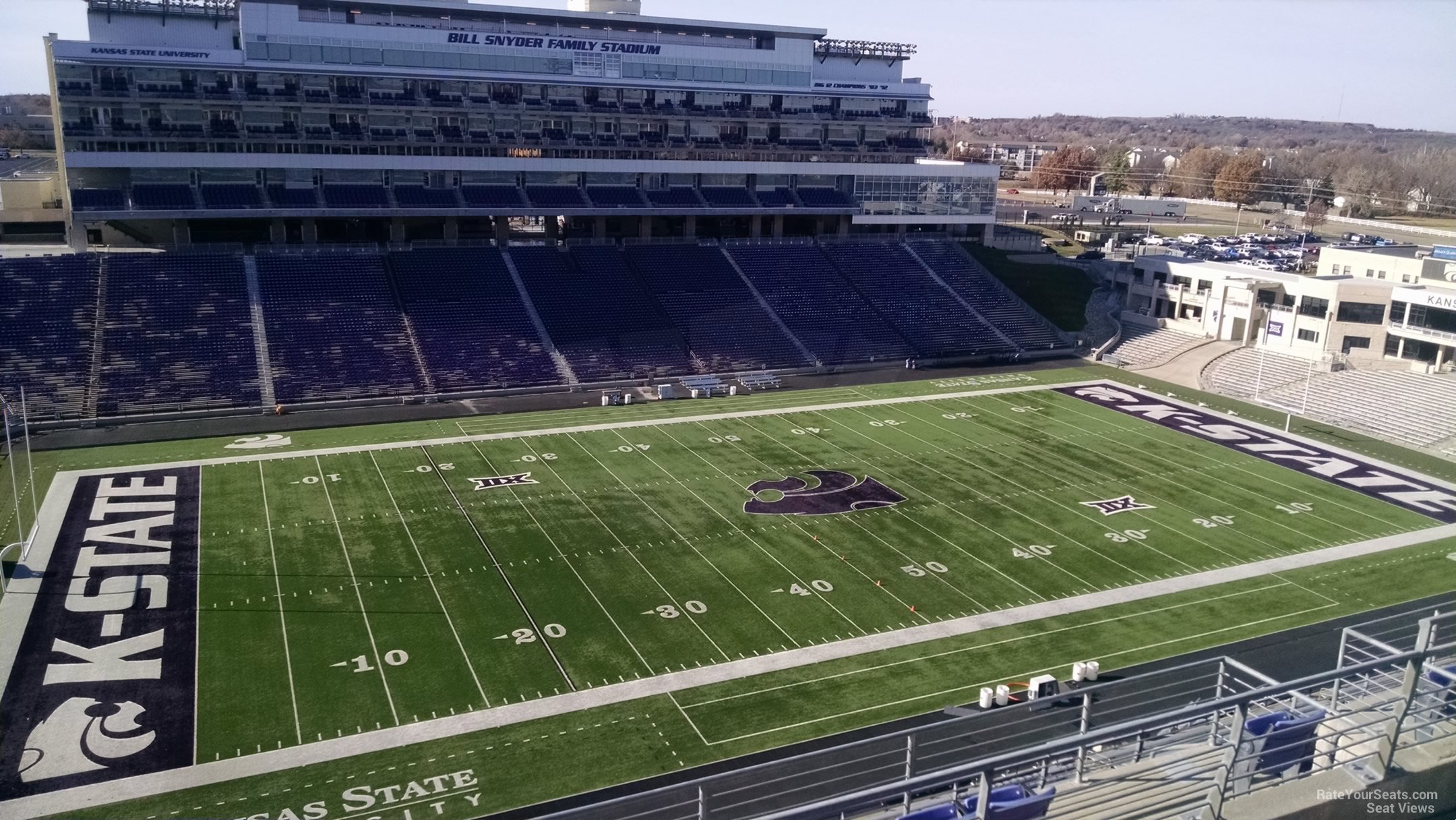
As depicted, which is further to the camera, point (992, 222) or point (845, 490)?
point (992, 222)

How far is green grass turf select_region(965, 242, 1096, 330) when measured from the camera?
6112cm

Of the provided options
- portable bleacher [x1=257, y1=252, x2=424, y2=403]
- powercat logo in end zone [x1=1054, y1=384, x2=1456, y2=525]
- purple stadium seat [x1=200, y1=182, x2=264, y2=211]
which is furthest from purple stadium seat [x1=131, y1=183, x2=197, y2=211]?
powercat logo in end zone [x1=1054, y1=384, x2=1456, y2=525]

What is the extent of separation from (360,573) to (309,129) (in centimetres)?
3417

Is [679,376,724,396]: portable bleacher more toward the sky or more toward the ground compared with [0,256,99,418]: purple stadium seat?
more toward the ground

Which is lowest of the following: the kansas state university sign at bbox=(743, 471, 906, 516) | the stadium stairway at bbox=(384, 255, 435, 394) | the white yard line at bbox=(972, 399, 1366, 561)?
the kansas state university sign at bbox=(743, 471, 906, 516)

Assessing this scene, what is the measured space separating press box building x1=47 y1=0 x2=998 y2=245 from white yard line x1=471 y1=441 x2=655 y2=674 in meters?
22.7

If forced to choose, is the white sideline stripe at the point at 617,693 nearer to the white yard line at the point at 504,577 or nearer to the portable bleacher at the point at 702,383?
the white yard line at the point at 504,577

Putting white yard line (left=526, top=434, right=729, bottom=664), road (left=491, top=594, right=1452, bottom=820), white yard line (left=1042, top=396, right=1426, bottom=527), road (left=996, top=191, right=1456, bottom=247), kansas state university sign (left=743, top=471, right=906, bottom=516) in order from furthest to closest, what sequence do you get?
1. road (left=996, top=191, right=1456, bottom=247)
2. white yard line (left=1042, top=396, right=1426, bottom=527)
3. kansas state university sign (left=743, top=471, right=906, bottom=516)
4. white yard line (left=526, top=434, right=729, bottom=664)
5. road (left=491, top=594, right=1452, bottom=820)

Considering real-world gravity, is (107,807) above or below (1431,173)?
below

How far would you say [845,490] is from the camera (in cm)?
3434

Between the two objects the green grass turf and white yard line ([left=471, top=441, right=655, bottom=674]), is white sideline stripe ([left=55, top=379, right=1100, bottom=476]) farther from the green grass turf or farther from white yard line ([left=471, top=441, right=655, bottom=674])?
the green grass turf

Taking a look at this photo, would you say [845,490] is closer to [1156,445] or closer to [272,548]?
[1156,445]

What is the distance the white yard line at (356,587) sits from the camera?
2136 centimetres

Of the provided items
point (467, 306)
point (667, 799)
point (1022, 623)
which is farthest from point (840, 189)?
point (667, 799)
